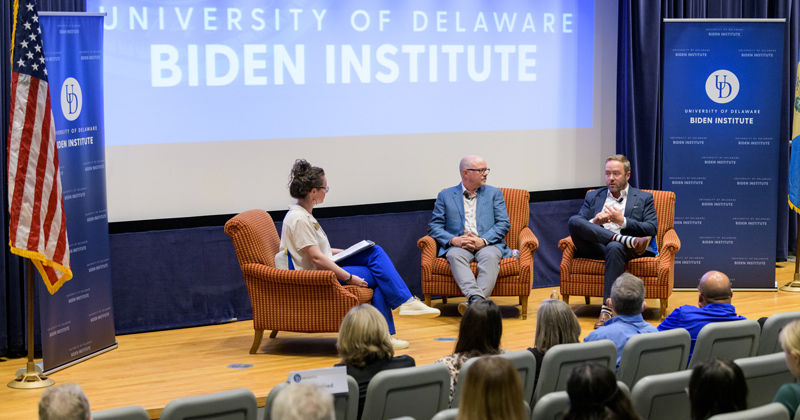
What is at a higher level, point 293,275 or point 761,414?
point 293,275

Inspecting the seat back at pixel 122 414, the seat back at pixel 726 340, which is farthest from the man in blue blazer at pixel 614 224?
the seat back at pixel 122 414

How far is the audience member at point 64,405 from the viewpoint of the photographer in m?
2.51

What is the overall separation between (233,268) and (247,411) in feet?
11.6

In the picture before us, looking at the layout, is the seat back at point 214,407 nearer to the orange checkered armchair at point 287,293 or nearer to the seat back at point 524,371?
the seat back at point 524,371

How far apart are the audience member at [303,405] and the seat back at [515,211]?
4.52 meters

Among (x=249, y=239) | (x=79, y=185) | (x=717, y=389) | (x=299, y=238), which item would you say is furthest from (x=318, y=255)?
(x=717, y=389)

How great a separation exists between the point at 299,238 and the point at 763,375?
2717 millimetres

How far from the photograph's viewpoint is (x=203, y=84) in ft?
20.7

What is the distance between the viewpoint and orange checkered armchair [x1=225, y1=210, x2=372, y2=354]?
528cm

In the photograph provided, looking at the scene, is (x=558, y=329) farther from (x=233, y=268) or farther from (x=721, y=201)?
(x=721, y=201)

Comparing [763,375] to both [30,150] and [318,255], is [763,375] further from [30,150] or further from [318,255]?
[30,150]

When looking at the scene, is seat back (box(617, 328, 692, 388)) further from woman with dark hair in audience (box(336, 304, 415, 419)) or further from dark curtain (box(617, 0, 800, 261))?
dark curtain (box(617, 0, 800, 261))

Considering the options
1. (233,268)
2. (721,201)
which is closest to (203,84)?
(233,268)

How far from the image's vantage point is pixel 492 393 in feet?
8.65
